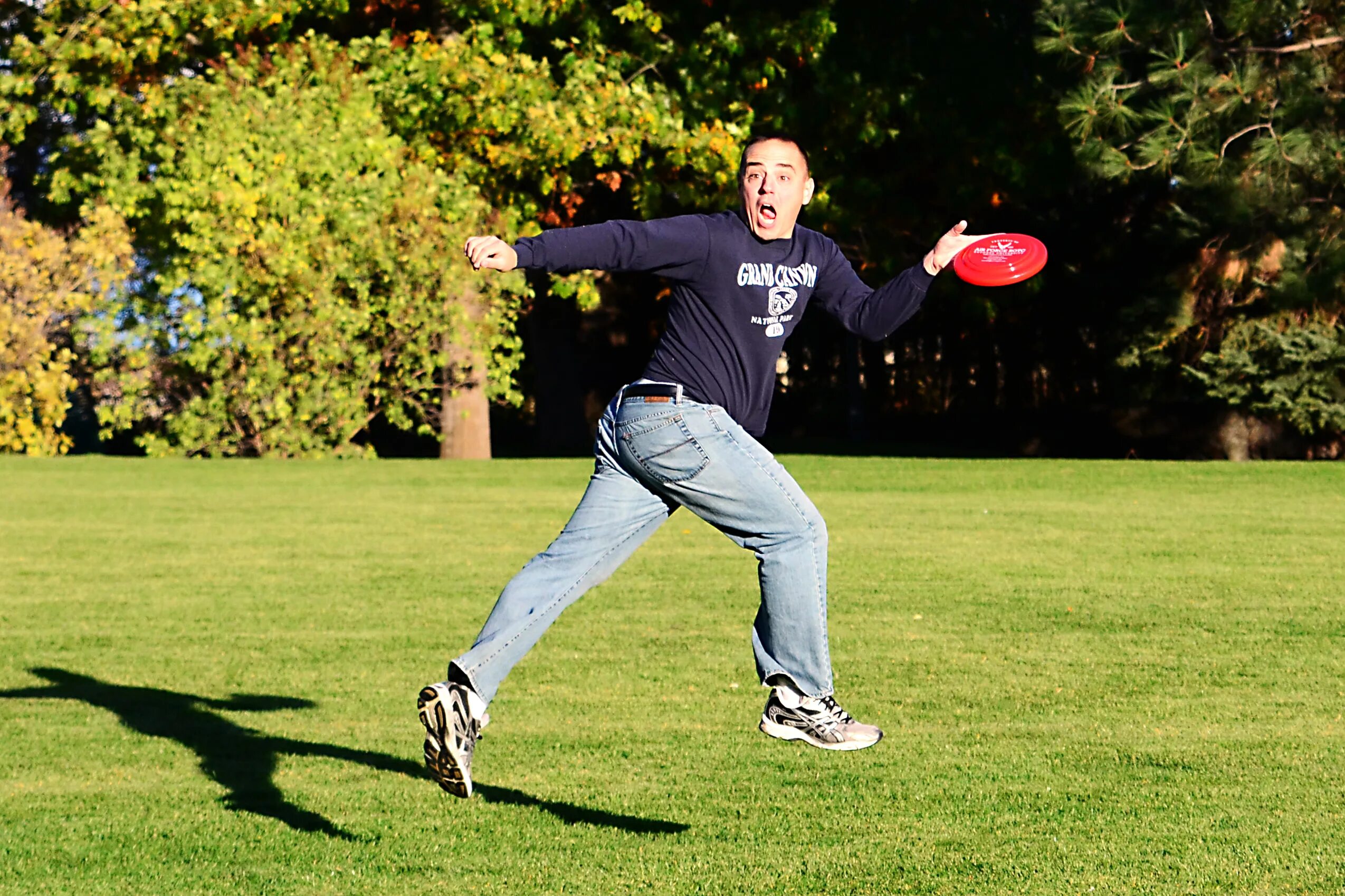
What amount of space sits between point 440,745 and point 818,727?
3.83 ft

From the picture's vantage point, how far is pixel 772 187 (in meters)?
5.12

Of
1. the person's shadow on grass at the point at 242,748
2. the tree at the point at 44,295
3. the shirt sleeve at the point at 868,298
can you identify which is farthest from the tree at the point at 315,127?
the shirt sleeve at the point at 868,298

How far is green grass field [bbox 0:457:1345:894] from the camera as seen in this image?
5.54 metres

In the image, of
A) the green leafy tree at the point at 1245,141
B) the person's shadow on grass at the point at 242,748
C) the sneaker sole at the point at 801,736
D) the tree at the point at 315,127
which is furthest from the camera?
the tree at the point at 315,127

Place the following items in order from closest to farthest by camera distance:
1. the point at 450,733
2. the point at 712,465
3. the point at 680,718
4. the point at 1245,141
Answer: the point at 450,733, the point at 712,465, the point at 680,718, the point at 1245,141

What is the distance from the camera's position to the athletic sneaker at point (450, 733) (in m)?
4.86

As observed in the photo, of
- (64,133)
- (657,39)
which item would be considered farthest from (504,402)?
(64,133)

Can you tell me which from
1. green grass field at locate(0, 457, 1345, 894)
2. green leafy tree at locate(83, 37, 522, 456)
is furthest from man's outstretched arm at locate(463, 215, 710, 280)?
green leafy tree at locate(83, 37, 522, 456)

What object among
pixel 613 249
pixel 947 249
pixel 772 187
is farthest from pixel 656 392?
pixel 947 249

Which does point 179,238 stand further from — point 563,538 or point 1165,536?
point 563,538

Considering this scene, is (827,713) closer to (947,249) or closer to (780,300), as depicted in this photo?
(780,300)

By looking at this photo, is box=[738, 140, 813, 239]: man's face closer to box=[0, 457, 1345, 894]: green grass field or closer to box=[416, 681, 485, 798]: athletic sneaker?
box=[416, 681, 485, 798]: athletic sneaker

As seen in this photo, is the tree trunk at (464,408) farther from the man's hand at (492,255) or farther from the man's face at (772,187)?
the man's hand at (492,255)

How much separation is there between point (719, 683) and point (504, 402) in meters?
22.3
